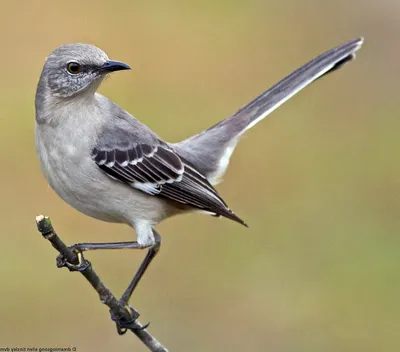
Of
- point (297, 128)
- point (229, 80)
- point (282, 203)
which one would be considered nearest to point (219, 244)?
point (282, 203)

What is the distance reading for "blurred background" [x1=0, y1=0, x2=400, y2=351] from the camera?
880 cm

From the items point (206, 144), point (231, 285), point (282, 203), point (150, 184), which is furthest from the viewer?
point (282, 203)

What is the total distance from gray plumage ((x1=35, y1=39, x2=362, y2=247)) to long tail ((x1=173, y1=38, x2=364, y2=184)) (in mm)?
137

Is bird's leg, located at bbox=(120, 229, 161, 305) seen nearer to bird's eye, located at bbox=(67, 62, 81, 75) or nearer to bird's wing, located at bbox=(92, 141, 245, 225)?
bird's wing, located at bbox=(92, 141, 245, 225)

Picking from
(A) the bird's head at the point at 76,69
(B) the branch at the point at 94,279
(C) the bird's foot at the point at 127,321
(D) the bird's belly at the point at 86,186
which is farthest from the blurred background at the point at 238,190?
(A) the bird's head at the point at 76,69

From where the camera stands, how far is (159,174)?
575 centimetres

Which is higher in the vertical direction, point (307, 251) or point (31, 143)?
point (31, 143)

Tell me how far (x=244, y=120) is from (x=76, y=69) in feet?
5.62

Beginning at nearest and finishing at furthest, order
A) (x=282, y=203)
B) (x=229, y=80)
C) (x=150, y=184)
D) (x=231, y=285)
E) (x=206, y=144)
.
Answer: (x=150, y=184), (x=206, y=144), (x=231, y=285), (x=282, y=203), (x=229, y=80)

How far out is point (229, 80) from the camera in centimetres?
1309

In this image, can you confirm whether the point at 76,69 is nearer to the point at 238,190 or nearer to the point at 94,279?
the point at 94,279

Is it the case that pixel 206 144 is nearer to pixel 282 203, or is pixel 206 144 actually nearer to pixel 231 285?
pixel 231 285

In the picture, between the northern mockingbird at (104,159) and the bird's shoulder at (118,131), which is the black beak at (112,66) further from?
the bird's shoulder at (118,131)

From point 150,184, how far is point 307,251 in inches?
180
